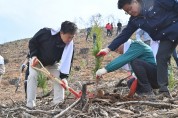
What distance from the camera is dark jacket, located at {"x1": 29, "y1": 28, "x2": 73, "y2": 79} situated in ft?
19.8

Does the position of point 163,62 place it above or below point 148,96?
above

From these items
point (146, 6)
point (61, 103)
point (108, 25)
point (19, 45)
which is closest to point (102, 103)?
point (61, 103)

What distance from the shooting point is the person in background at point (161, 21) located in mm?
5473

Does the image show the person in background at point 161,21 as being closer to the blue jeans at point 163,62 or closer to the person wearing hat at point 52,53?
the blue jeans at point 163,62

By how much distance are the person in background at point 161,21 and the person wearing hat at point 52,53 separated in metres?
0.84

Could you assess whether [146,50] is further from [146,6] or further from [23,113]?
[23,113]

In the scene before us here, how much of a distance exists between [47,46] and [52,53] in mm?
121

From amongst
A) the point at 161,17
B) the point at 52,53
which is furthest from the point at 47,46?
the point at 161,17

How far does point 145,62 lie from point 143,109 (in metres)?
0.99

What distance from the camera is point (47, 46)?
240 inches

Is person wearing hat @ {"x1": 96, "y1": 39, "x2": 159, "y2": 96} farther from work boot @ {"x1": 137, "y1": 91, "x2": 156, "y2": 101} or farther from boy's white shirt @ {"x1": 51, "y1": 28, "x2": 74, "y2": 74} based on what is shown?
boy's white shirt @ {"x1": 51, "y1": 28, "x2": 74, "y2": 74}

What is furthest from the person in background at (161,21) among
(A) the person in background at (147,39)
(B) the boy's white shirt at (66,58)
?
(A) the person in background at (147,39)

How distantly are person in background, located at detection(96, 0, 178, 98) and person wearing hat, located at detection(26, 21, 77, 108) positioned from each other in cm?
84

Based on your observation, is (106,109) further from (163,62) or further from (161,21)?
(161,21)
